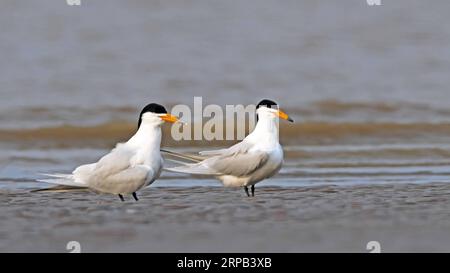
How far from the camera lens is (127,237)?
6.10 m

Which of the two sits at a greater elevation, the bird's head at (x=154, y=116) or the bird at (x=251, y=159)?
the bird's head at (x=154, y=116)

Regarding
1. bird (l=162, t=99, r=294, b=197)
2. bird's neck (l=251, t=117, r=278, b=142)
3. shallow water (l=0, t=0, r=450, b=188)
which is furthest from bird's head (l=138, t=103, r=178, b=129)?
shallow water (l=0, t=0, r=450, b=188)

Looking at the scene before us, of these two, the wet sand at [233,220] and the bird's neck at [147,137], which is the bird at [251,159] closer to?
the wet sand at [233,220]

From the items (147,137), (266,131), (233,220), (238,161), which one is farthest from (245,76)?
(233,220)

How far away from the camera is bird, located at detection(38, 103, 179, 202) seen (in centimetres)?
710

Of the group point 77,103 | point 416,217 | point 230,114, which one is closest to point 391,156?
point 230,114

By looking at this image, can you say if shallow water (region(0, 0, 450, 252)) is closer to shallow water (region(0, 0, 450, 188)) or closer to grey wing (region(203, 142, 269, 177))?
shallow water (region(0, 0, 450, 188))

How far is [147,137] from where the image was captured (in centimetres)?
729

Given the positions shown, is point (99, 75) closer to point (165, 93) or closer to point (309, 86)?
point (165, 93)

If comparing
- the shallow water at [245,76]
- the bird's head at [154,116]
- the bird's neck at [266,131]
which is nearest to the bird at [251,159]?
the bird's neck at [266,131]

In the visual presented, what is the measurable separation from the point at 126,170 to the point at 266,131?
1.18 metres

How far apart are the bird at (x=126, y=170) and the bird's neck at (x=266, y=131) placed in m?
0.73

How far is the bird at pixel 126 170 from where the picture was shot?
23.3 feet

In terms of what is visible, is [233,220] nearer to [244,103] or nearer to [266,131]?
[266,131]
